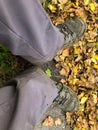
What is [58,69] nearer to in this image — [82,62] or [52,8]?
[82,62]

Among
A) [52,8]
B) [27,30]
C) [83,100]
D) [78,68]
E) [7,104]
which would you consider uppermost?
[27,30]

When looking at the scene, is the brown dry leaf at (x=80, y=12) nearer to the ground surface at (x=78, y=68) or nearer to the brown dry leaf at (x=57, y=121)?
the ground surface at (x=78, y=68)

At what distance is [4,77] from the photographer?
2.54 metres

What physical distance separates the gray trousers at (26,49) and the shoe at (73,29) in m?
0.34

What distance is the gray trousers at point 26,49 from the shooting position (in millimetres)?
1829

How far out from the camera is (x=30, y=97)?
6.74 ft

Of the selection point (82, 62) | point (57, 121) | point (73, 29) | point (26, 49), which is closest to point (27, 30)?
point (26, 49)

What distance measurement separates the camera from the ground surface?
2.62 m

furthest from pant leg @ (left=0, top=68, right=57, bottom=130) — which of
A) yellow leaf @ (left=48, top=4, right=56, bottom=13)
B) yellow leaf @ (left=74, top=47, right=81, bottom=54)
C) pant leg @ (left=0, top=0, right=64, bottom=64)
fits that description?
yellow leaf @ (left=48, top=4, right=56, bottom=13)

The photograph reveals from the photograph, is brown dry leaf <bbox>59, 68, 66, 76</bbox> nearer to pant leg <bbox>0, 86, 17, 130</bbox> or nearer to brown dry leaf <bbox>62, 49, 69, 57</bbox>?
brown dry leaf <bbox>62, 49, 69, 57</bbox>

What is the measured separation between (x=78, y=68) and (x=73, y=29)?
0.32 metres

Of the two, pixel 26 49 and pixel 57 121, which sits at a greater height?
pixel 26 49

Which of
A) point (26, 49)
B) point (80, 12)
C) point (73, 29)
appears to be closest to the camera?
point (26, 49)

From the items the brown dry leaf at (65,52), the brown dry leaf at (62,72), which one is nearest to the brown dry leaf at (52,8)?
the brown dry leaf at (65,52)
